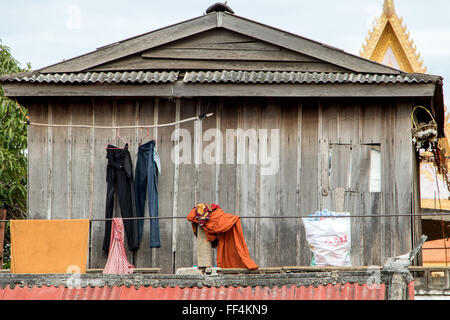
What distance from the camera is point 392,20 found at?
86.8ft

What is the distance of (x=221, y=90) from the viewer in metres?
12.8

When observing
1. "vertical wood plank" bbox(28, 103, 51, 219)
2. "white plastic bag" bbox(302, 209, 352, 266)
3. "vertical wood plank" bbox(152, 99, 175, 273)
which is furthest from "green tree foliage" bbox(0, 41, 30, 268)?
"white plastic bag" bbox(302, 209, 352, 266)

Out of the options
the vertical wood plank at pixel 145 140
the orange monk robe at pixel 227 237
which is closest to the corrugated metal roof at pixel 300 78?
the vertical wood plank at pixel 145 140

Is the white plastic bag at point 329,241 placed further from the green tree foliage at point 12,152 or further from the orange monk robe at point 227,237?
the green tree foliage at point 12,152

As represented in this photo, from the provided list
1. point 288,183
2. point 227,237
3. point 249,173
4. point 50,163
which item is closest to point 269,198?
point 288,183

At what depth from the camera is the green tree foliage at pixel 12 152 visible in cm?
1894

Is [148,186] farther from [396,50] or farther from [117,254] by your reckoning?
[396,50]

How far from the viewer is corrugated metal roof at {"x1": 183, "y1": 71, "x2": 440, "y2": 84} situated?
12.5m

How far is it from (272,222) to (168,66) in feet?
11.3

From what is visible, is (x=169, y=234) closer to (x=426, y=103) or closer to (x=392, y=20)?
(x=426, y=103)
